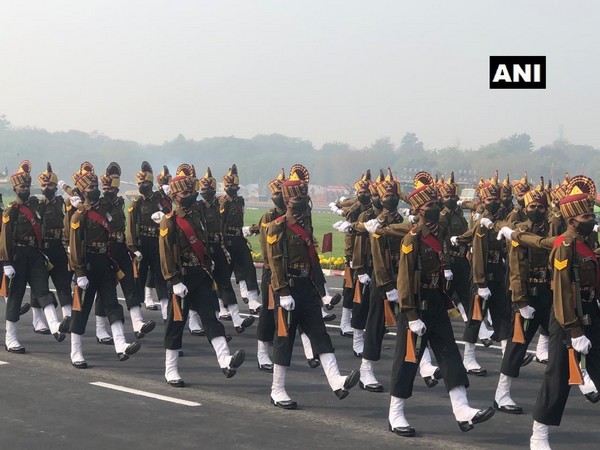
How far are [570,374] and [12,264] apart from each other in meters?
8.02

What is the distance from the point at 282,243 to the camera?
392 inches

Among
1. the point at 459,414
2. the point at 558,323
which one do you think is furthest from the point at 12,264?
the point at 558,323

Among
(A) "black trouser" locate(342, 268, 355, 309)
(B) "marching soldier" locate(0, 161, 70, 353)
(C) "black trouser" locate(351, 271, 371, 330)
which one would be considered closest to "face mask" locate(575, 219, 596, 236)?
(C) "black trouser" locate(351, 271, 371, 330)

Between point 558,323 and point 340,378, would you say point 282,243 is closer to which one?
point 340,378

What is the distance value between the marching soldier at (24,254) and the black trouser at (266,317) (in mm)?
Result: 3096

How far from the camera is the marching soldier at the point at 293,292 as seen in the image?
9.85m

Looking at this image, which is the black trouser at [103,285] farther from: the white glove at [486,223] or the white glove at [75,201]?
the white glove at [486,223]

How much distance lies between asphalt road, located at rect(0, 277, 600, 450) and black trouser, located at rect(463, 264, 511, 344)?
19.2 inches

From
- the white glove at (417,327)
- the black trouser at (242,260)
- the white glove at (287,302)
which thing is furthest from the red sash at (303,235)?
the black trouser at (242,260)

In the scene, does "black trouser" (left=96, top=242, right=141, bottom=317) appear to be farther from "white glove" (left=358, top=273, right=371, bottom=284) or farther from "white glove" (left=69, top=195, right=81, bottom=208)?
"white glove" (left=358, top=273, right=371, bottom=284)

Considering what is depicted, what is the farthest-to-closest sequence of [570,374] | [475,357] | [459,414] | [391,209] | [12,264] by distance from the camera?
1. [12,264]
2. [475,357]
3. [391,209]
4. [459,414]
5. [570,374]

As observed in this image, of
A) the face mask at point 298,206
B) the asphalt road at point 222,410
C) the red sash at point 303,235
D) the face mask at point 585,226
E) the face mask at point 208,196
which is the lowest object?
the asphalt road at point 222,410

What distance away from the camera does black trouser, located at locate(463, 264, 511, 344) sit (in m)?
11.6

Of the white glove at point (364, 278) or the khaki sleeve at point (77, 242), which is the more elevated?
the khaki sleeve at point (77, 242)
